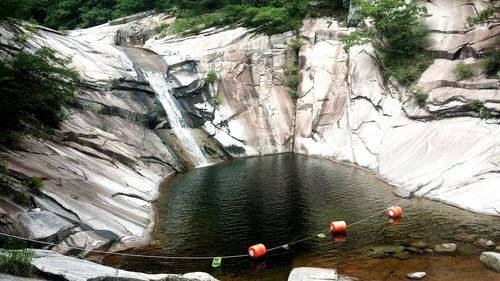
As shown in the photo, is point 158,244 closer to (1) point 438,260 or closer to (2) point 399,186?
(1) point 438,260

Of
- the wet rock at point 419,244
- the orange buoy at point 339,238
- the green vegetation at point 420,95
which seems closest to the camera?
the wet rock at point 419,244

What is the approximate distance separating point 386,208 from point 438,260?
220 inches

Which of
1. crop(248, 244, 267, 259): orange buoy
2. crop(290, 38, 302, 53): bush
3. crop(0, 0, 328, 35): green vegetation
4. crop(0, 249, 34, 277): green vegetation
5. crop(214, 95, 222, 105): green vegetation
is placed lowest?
crop(248, 244, 267, 259): orange buoy

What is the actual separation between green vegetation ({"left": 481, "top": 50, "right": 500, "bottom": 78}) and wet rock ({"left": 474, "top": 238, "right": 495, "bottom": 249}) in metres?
11.2

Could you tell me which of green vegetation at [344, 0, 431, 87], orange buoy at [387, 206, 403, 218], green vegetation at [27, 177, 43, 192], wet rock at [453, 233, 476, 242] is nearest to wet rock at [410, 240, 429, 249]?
wet rock at [453, 233, 476, 242]

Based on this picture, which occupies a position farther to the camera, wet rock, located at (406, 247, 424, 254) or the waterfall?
the waterfall

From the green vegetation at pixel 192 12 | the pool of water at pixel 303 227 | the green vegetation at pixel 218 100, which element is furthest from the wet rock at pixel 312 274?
the green vegetation at pixel 192 12

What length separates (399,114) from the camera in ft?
86.5

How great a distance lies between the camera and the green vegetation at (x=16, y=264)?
8.88 meters

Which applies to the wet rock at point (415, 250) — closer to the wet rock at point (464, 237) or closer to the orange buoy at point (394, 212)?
the wet rock at point (464, 237)

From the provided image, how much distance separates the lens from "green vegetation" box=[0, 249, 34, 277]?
8875mm

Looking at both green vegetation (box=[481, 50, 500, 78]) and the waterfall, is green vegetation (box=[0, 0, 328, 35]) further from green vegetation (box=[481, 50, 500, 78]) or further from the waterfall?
green vegetation (box=[481, 50, 500, 78])

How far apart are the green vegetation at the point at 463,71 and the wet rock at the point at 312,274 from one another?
15487mm

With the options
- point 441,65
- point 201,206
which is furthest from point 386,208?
point 441,65
